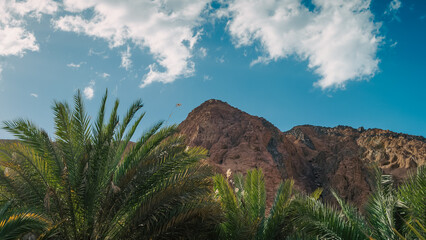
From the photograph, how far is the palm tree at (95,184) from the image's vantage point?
22.1ft

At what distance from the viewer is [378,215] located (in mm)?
7301

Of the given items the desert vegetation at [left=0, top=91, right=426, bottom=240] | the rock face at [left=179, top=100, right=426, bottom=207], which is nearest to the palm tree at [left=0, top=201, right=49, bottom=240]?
the desert vegetation at [left=0, top=91, right=426, bottom=240]

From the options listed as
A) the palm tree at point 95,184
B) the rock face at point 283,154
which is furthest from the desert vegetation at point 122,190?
the rock face at point 283,154

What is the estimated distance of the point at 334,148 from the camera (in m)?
32.5

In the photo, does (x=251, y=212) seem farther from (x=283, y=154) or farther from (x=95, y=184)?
(x=283, y=154)

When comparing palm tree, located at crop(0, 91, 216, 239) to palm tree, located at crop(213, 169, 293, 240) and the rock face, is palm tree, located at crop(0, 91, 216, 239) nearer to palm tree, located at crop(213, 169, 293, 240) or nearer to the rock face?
palm tree, located at crop(213, 169, 293, 240)

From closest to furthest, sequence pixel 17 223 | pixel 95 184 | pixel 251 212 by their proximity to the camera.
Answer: pixel 17 223
pixel 95 184
pixel 251 212

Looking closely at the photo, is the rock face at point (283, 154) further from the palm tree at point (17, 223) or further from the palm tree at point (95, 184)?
the palm tree at point (17, 223)

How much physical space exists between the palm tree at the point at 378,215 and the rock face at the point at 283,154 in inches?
462

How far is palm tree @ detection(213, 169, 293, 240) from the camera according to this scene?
8.04 m

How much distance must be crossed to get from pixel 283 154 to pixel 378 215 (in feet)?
58.5

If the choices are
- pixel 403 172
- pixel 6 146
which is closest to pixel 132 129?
pixel 6 146

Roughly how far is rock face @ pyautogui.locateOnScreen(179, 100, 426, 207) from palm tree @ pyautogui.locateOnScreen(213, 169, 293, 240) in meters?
9.76

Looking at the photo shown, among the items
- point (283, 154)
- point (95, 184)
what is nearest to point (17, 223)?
point (95, 184)
